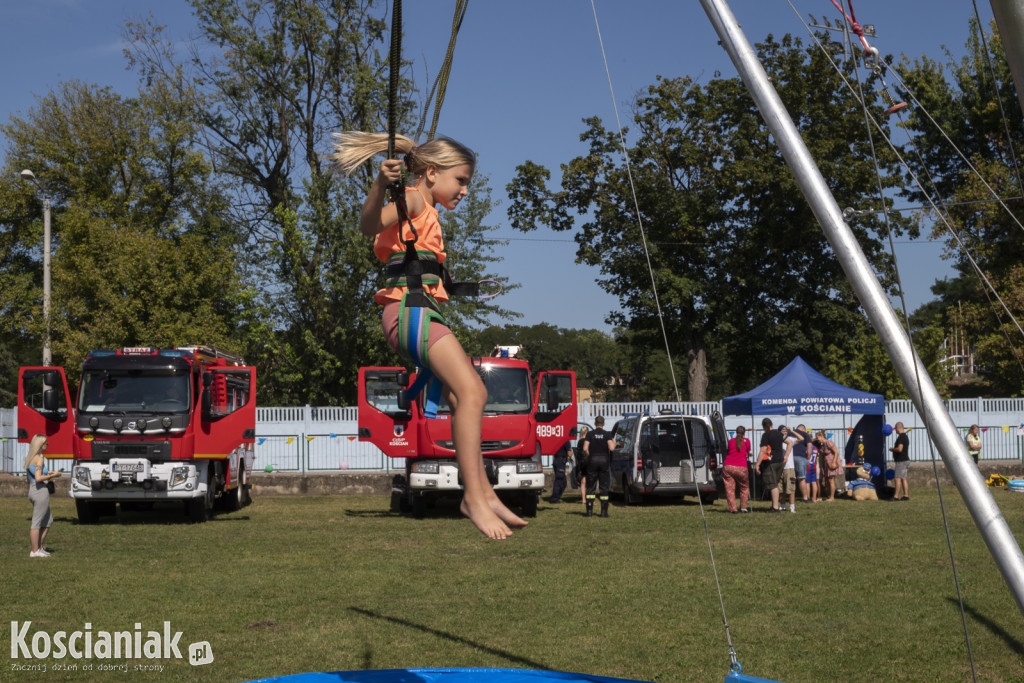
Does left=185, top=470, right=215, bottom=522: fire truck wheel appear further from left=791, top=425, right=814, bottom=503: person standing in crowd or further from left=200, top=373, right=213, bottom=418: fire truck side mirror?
left=791, top=425, right=814, bottom=503: person standing in crowd

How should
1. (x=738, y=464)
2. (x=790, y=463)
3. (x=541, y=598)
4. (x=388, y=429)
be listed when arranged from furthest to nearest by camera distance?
1. (x=790, y=463)
2. (x=738, y=464)
3. (x=388, y=429)
4. (x=541, y=598)

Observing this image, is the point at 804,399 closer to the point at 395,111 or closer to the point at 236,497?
the point at 236,497

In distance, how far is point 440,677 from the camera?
5574 mm

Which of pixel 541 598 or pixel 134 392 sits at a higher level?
pixel 134 392

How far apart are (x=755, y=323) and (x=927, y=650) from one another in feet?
91.1

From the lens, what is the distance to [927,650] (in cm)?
696

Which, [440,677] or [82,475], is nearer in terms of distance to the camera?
[440,677]

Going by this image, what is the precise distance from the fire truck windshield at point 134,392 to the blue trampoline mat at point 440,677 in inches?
420

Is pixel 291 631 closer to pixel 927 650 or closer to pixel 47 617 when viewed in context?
pixel 47 617

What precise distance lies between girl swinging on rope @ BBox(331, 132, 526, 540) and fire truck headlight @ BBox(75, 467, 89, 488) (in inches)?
528

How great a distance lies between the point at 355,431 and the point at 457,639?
19617 millimetres

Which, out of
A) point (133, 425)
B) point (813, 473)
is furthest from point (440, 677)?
point (813, 473)

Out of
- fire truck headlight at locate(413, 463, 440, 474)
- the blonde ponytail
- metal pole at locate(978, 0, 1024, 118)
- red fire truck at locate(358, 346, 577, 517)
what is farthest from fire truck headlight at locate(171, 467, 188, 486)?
metal pole at locate(978, 0, 1024, 118)

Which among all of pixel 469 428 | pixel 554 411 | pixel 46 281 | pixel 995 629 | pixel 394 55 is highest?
pixel 46 281
